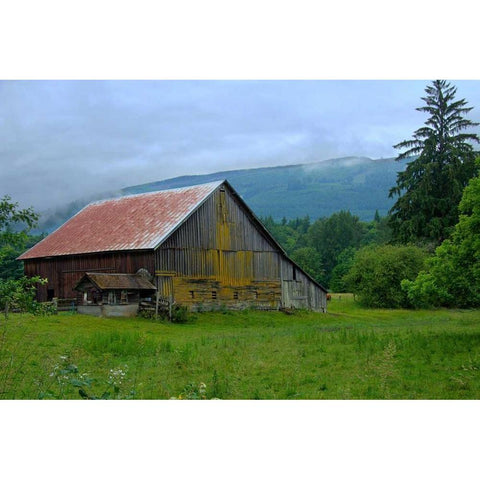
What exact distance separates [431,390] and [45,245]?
37.3 m

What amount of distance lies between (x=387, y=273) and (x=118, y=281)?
24023 millimetres

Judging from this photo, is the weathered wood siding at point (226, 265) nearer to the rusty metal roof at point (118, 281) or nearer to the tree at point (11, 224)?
the rusty metal roof at point (118, 281)

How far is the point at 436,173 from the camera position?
5647 cm

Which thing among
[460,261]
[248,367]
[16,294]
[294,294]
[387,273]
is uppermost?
[460,261]

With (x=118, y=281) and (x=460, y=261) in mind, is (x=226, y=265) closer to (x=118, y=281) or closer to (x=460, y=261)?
(x=118, y=281)

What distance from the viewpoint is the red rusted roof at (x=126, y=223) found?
127 ft

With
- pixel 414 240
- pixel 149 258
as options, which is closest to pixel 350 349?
pixel 149 258

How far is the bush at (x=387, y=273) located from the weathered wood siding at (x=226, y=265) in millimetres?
7537

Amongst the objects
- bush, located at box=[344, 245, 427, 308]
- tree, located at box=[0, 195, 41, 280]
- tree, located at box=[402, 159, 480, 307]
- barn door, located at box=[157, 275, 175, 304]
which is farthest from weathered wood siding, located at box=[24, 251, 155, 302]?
tree, located at box=[0, 195, 41, 280]

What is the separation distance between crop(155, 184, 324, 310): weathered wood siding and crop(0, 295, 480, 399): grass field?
14.1 meters

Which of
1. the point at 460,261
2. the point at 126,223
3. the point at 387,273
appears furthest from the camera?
the point at 387,273

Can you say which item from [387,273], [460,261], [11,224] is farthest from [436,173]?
[11,224]

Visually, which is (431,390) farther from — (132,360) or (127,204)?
(127,204)

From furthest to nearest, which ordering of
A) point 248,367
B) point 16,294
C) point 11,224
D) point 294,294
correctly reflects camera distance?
point 294,294
point 248,367
point 11,224
point 16,294
